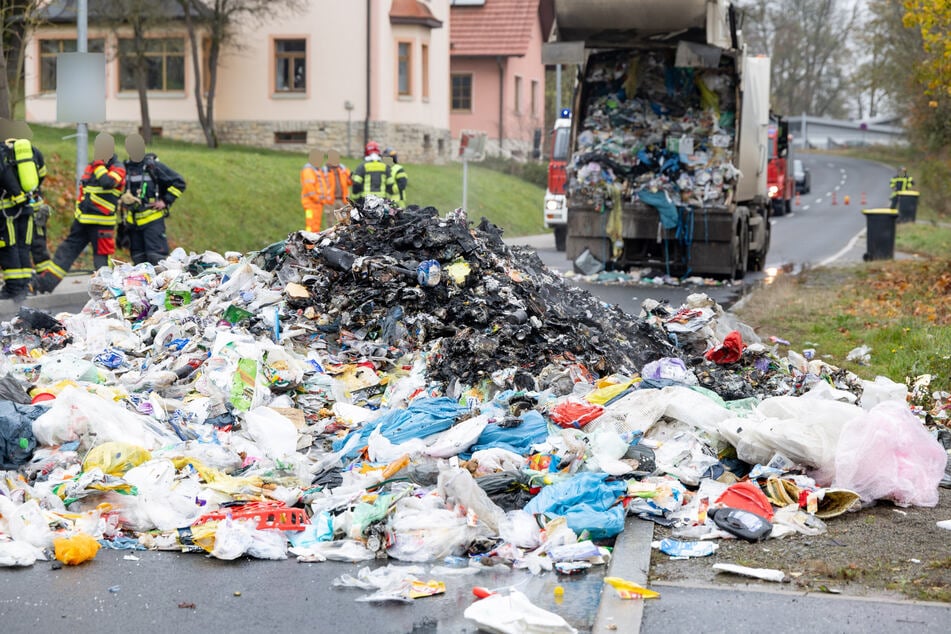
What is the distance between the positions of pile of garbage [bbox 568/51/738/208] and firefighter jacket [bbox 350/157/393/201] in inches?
120

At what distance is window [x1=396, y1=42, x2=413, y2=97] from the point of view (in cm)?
4112

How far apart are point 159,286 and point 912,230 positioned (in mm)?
26679

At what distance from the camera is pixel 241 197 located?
85.3 ft

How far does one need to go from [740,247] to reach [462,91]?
34.6m

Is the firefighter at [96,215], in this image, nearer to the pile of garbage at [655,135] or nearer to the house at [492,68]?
the pile of garbage at [655,135]

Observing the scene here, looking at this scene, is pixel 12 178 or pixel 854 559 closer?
pixel 854 559

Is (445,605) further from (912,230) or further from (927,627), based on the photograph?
(912,230)

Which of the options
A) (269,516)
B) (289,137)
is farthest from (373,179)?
(289,137)

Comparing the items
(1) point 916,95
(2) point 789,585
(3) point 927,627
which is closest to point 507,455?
(2) point 789,585

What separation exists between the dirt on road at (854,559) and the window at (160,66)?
3591cm

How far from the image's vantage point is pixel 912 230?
32.8 m

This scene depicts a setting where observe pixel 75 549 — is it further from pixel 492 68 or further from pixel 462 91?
pixel 462 91

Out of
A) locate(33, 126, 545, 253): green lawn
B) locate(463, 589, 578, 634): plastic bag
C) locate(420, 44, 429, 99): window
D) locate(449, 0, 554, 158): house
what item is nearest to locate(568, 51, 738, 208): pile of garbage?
locate(33, 126, 545, 253): green lawn

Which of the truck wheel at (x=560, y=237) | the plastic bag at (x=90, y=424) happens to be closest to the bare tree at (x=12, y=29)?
the truck wheel at (x=560, y=237)
